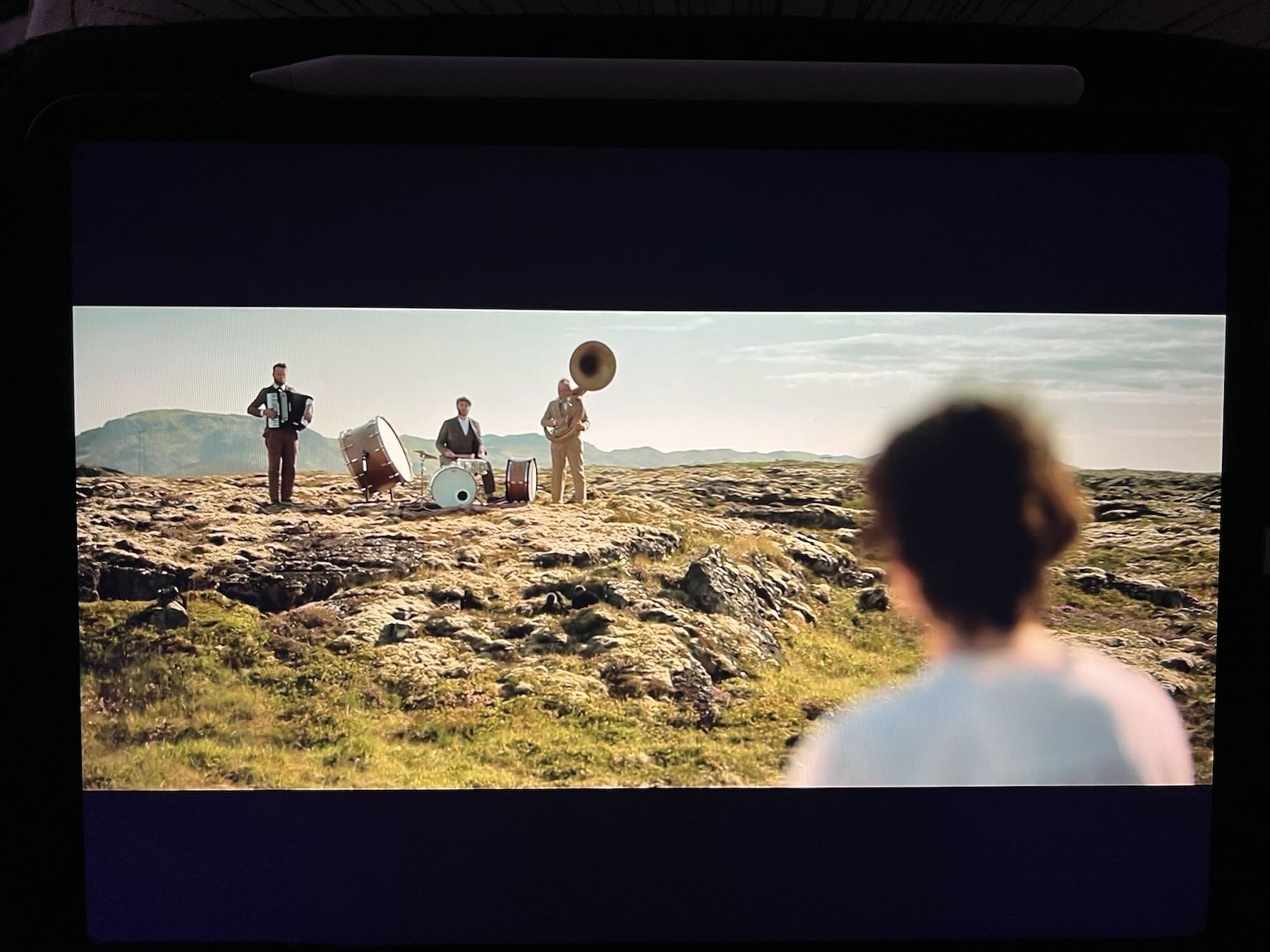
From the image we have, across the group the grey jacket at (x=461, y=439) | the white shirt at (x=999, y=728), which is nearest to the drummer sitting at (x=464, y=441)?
the grey jacket at (x=461, y=439)

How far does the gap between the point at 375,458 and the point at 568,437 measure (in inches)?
7.0

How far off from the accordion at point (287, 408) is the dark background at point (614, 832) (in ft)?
0.70

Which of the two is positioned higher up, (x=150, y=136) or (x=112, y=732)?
(x=150, y=136)

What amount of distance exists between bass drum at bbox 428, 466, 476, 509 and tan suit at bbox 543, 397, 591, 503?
3.0 inches

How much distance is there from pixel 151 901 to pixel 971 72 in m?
1.11

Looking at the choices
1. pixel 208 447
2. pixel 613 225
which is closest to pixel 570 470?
pixel 613 225

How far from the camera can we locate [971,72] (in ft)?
2.58

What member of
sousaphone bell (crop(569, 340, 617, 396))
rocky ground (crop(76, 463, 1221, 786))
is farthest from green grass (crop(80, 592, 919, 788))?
sousaphone bell (crop(569, 340, 617, 396))

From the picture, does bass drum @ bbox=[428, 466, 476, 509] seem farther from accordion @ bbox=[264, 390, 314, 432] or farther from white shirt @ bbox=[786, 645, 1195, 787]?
white shirt @ bbox=[786, 645, 1195, 787]

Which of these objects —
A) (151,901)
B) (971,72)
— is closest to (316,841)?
(151,901)

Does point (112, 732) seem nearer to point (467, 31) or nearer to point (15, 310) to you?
point (15, 310)

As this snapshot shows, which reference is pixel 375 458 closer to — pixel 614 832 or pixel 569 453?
pixel 569 453

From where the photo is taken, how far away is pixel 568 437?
0.81 metres

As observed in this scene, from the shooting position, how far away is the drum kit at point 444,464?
2.57ft
